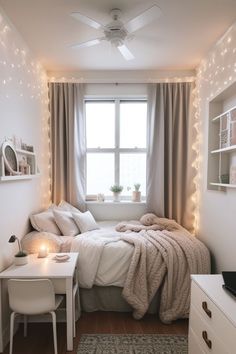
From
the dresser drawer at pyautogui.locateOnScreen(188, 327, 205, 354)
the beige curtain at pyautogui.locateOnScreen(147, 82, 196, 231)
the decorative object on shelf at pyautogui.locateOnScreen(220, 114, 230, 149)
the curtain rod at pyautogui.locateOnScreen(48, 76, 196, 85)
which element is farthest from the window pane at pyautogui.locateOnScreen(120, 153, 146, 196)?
the dresser drawer at pyautogui.locateOnScreen(188, 327, 205, 354)

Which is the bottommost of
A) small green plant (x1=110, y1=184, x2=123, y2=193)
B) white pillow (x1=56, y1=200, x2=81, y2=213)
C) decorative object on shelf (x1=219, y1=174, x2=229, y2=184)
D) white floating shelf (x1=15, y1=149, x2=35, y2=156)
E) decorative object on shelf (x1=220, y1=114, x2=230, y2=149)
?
white pillow (x1=56, y1=200, x2=81, y2=213)

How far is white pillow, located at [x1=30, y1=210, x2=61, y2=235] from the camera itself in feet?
8.73

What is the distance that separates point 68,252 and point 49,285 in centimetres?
69

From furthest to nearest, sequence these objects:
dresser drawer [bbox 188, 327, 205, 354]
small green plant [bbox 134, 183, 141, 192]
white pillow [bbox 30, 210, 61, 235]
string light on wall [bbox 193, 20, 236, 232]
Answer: small green plant [bbox 134, 183, 141, 192] < white pillow [bbox 30, 210, 61, 235] < string light on wall [bbox 193, 20, 236, 232] < dresser drawer [bbox 188, 327, 205, 354]

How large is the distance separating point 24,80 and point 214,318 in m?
2.77

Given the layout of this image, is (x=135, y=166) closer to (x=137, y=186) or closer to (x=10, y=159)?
(x=137, y=186)

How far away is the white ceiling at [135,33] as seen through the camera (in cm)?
199

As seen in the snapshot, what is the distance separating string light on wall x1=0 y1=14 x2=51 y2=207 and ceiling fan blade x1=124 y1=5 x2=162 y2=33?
3.73 ft

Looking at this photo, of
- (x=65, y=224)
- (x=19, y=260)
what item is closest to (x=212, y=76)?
(x=65, y=224)

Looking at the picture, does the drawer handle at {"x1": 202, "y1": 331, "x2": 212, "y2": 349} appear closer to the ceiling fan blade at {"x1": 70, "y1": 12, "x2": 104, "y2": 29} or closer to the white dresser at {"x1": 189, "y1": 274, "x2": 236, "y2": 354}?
the white dresser at {"x1": 189, "y1": 274, "x2": 236, "y2": 354}

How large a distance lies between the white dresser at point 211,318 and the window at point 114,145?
2147 millimetres

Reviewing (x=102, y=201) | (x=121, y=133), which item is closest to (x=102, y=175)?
(x=102, y=201)

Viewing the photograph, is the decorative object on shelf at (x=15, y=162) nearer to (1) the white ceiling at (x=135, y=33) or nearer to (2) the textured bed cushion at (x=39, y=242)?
(2) the textured bed cushion at (x=39, y=242)

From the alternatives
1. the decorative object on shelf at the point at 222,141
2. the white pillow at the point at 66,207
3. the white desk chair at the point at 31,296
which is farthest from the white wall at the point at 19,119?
the decorative object on shelf at the point at 222,141
